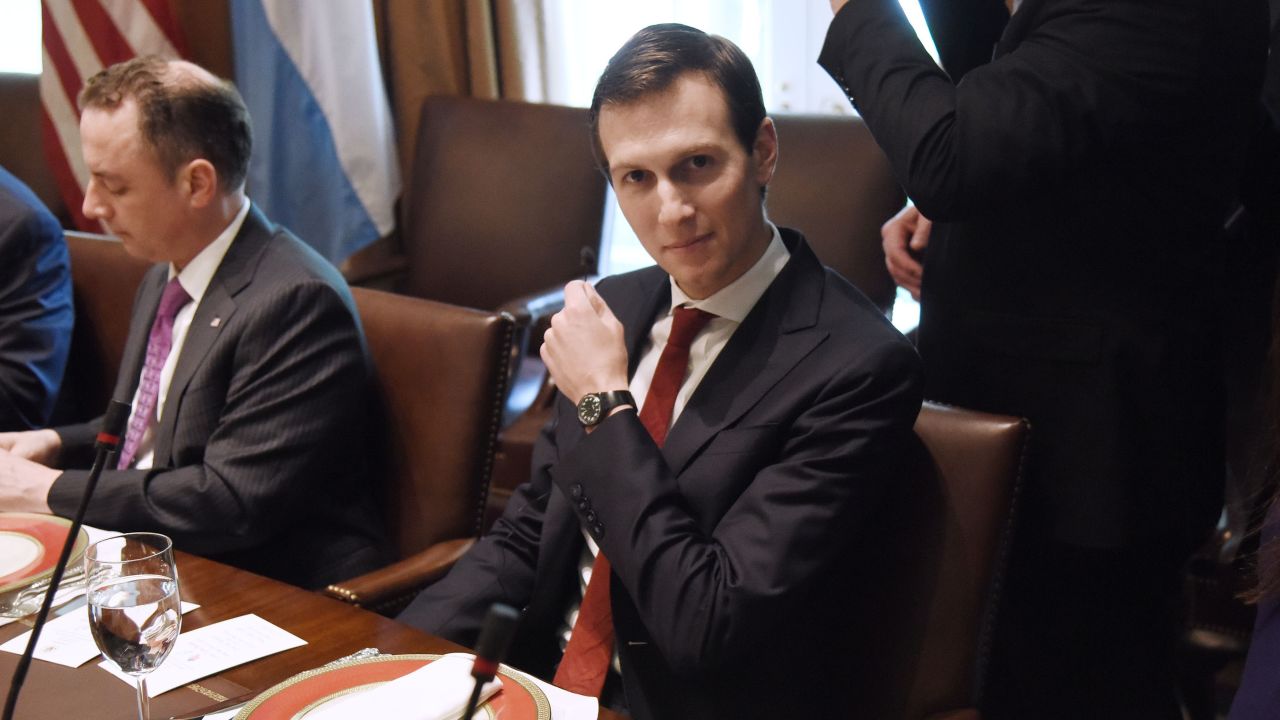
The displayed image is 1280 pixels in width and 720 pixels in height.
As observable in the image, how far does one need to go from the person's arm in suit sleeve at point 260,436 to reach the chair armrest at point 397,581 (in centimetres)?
22

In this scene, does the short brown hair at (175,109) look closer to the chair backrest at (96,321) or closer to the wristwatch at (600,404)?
the chair backrest at (96,321)

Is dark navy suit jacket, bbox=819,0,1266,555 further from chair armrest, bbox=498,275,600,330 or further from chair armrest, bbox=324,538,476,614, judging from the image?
chair armrest, bbox=498,275,600,330

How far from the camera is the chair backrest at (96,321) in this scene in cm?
264

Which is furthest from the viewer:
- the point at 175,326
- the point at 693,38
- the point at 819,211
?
the point at 819,211

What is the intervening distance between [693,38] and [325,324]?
2.66ft

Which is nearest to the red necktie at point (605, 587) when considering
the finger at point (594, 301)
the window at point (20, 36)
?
the finger at point (594, 301)

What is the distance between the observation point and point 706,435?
1553 mm

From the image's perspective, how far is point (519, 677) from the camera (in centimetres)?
128

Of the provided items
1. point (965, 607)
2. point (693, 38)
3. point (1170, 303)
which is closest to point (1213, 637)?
point (1170, 303)

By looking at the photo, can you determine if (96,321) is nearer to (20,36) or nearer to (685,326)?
(685,326)

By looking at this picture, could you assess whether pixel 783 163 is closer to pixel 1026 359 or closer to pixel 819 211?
pixel 819 211

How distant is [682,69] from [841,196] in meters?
1.45

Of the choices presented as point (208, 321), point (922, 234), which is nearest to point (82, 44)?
point (208, 321)

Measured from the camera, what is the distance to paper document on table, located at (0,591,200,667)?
1.39 metres
